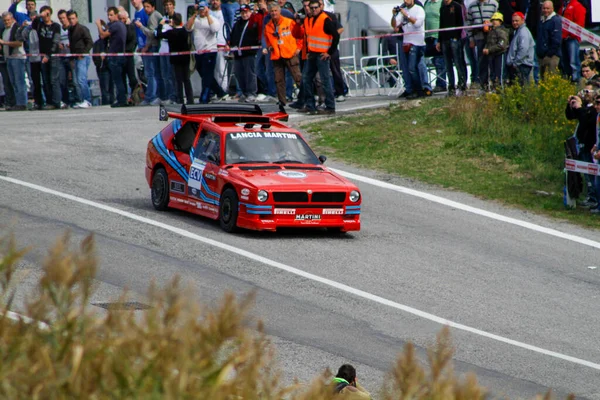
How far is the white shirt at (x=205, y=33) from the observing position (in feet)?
88.3

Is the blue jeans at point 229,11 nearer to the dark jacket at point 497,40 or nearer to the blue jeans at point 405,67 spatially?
the blue jeans at point 405,67

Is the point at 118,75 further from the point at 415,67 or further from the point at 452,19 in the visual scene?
the point at 452,19

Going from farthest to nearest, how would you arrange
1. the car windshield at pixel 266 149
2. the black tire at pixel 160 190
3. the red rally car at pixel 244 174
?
the black tire at pixel 160 190 → the car windshield at pixel 266 149 → the red rally car at pixel 244 174

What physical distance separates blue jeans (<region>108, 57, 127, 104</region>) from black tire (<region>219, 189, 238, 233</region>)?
44.3ft

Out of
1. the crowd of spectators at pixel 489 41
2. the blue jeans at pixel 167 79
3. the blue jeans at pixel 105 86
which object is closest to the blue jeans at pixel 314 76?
the crowd of spectators at pixel 489 41

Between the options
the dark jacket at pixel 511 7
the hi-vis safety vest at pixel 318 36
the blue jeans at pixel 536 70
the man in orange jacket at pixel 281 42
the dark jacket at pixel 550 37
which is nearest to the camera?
the dark jacket at pixel 550 37

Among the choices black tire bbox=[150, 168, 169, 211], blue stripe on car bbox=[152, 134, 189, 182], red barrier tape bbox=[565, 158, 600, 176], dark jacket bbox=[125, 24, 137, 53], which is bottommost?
red barrier tape bbox=[565, 158, 600, 176]

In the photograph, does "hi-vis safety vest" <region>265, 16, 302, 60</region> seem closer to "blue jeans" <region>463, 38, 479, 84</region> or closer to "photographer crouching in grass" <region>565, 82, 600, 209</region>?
"blue jeans" <region>463, 38, 479, 84</region>

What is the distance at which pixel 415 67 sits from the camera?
2559 cm

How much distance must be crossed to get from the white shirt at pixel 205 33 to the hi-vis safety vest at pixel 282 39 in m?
2.67

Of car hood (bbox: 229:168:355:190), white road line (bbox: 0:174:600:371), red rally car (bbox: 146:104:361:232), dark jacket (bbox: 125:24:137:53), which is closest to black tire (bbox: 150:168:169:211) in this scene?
red rally car (bbox: 146:104:361:232)

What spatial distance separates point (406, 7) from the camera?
85.2ft

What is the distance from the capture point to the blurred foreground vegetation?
3533 mm

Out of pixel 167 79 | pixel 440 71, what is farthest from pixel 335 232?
pixel 167 79
